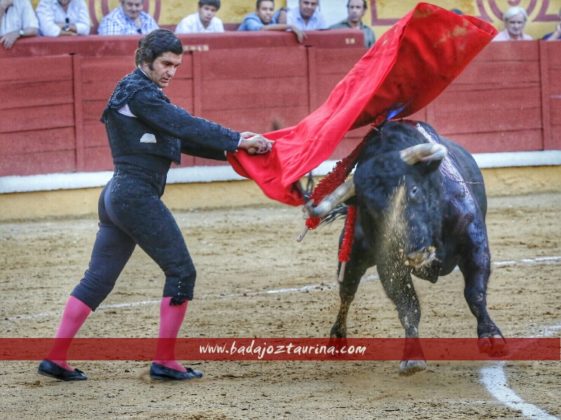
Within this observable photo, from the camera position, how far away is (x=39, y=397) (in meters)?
4.11

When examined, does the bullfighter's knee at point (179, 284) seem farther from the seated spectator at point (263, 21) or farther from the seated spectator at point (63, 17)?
the seated spectator at point (263, 21)

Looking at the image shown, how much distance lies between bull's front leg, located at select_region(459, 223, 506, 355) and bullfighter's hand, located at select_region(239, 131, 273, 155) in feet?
2.58

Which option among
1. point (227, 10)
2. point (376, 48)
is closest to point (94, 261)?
point (376, 48)

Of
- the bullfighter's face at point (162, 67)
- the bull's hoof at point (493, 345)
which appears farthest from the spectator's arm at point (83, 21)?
the bull's hoof at point (493, 345)

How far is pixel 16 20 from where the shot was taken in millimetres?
9156

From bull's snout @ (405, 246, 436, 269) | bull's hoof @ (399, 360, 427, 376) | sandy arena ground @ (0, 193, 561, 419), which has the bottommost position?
sandy arena ground @ (0, 193, 561, 419)

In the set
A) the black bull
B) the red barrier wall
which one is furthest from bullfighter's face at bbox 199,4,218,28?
the black bull

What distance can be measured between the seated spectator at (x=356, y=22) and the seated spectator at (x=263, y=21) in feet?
1.58

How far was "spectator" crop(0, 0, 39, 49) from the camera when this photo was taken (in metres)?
9.08

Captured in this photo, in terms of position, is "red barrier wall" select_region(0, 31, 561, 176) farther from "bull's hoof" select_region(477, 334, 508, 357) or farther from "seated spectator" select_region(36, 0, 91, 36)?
"bull's hoof" select_region(477, 334, 508, 357)

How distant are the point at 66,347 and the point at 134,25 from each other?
546 cm

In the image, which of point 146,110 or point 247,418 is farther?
point 146,110

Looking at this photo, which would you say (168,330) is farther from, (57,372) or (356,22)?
(356,22)

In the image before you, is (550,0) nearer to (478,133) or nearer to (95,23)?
(478,133)
